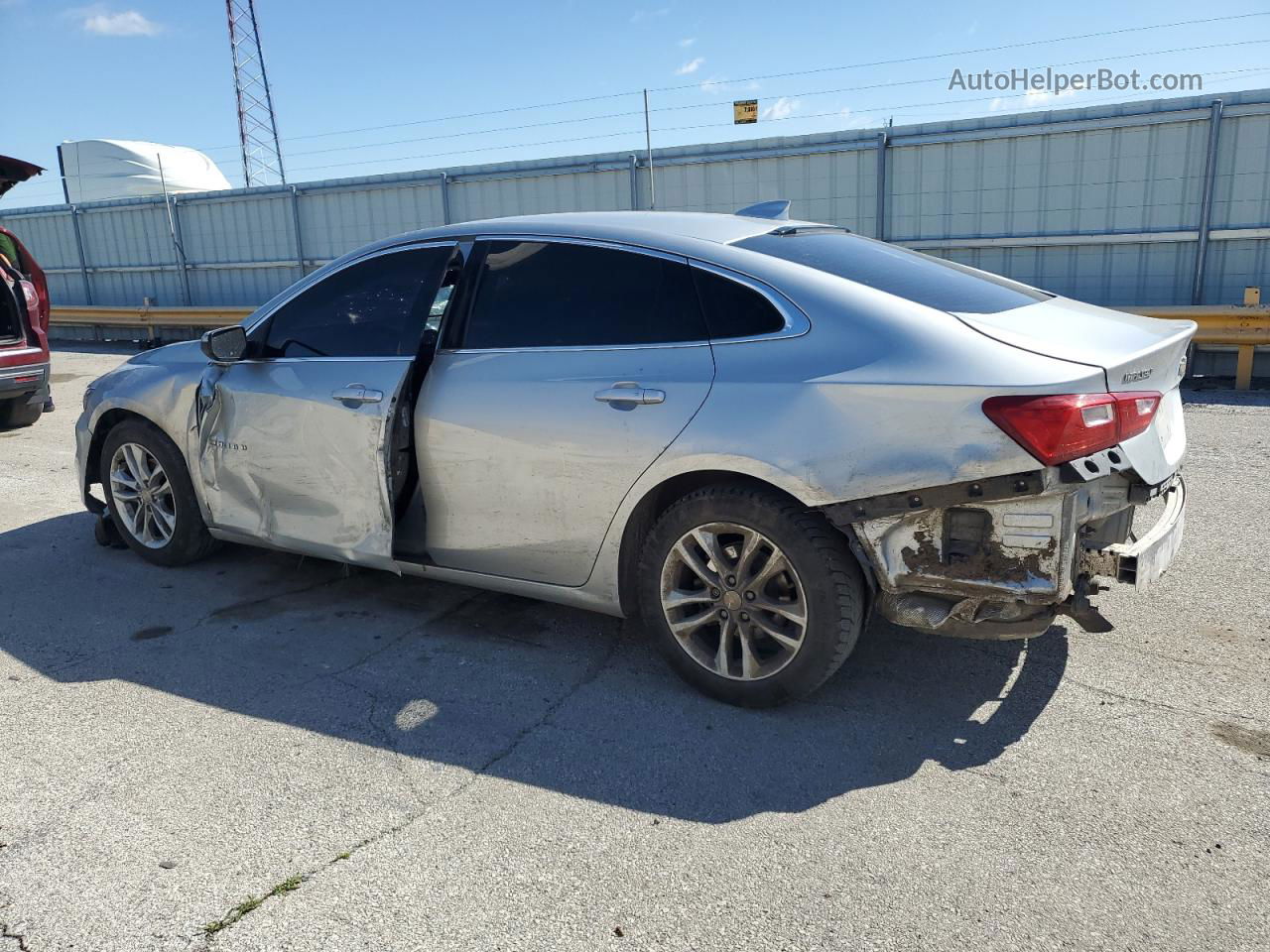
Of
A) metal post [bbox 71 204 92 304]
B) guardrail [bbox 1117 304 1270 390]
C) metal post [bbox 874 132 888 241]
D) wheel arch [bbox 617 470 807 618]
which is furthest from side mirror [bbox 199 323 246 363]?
metal post [bbox 71 204 92 304]

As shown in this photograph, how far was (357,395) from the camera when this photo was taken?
4043mm

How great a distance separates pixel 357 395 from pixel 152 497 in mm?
1837

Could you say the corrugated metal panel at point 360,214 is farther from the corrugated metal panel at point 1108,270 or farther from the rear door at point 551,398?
the rear door at point 551,398

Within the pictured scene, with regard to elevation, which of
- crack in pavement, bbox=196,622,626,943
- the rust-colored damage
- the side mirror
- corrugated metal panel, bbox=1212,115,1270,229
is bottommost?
crack in pavement, bbox=196,622,626,943

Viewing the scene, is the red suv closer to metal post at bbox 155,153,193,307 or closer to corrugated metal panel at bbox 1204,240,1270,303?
metal post at bbox 155,153,193,307

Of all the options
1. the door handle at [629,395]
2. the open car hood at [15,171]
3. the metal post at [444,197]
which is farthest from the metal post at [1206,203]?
the open car hood at [15,171]

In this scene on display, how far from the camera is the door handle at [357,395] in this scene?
3990 mm

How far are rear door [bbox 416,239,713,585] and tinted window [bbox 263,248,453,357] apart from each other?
21 cm

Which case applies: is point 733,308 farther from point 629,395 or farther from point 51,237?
point 51,237

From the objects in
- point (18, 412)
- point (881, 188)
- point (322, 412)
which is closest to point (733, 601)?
point (322, 412)

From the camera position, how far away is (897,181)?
12656mm

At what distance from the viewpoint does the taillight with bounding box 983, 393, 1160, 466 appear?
2.82 meters

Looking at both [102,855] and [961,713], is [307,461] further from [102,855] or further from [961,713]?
[961,713]

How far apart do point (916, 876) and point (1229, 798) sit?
1036mm
